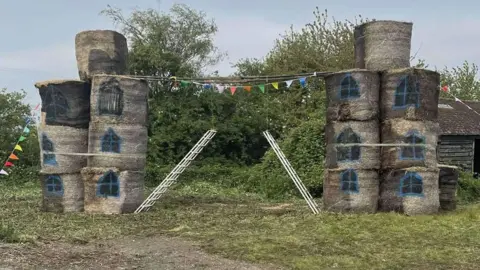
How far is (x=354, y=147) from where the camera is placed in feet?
38.3

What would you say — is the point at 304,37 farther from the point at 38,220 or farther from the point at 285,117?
the point at 38,220

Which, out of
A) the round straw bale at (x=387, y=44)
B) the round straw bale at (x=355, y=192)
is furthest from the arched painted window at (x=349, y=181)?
the round straw bale at (x=387, y=44)

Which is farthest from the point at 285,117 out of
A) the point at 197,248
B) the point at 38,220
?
the point at 197,248

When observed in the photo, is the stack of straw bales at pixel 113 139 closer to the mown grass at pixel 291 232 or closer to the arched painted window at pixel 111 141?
the arched painted window at pixel 111 141

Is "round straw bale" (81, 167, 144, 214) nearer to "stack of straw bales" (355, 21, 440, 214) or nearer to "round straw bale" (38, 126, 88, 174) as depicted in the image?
"round straw bale" (38, 126, 88, 174)

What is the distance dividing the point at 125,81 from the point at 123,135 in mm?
1165

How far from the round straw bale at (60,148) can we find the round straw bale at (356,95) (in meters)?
5.61

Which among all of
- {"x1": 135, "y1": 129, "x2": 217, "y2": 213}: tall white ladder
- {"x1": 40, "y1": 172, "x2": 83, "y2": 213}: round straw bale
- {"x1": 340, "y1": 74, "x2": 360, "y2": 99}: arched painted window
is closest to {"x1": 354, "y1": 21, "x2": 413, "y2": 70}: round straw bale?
{"x1": 340, "y1": 74, "x2": 360, "y2": 99}: arched painted window

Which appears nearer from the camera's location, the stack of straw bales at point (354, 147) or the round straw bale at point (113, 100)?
the stack of straw bales at point (354, 147)

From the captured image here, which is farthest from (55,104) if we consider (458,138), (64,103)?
(458,138)

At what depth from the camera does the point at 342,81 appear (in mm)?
11938

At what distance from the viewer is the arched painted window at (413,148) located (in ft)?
38.0

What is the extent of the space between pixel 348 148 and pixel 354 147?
0.13 m

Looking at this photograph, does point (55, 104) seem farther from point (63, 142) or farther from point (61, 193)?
point (61, 193)
